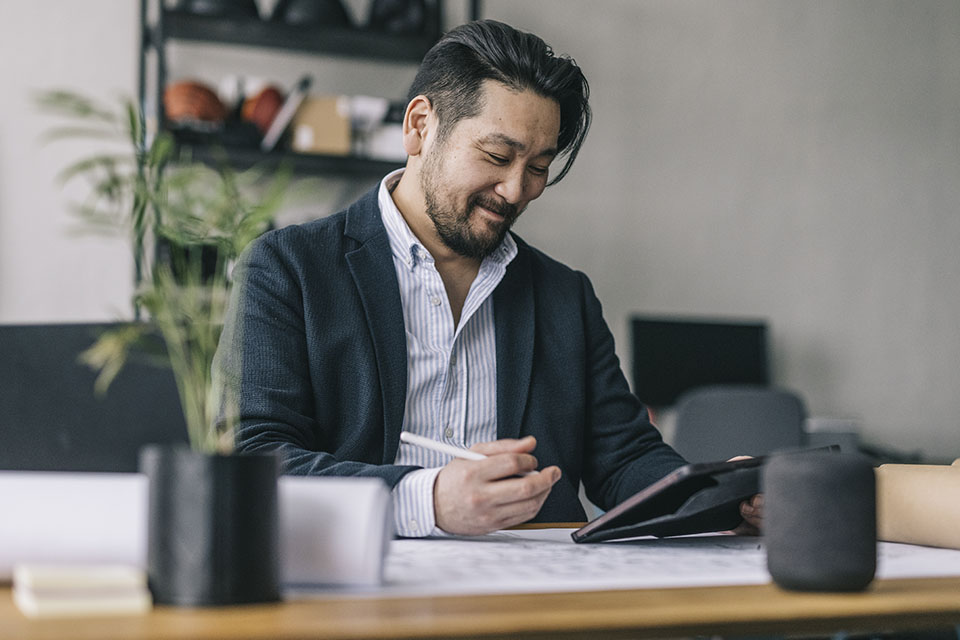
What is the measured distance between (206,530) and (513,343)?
1.08m

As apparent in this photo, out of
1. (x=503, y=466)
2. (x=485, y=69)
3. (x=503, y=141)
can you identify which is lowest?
(x=503, y=466)

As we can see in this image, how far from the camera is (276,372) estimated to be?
1402mm

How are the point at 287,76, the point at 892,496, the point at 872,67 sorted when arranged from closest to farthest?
the point at 892,496 < the point at 287,76 < the point at 872,67

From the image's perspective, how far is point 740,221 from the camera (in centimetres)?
401

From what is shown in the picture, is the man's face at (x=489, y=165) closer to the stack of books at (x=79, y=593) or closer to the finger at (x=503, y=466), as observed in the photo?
the finger at (x=503, y=466)

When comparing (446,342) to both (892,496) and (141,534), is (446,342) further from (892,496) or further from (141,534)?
(141,534)

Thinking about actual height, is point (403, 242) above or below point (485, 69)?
below

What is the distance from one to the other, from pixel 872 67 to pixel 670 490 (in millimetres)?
3790

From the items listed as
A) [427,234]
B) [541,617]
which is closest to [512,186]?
[427,234]

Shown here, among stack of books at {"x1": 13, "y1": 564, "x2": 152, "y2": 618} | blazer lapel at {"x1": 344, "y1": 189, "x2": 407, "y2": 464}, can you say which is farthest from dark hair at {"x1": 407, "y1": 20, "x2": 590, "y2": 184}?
stack of books at {"x1": 13, "y1": 564, "x2": 152, "y2": 618}

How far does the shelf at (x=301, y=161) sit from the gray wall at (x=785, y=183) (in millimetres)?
175

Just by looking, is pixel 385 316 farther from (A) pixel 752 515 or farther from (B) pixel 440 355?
(A) pixel 752 515

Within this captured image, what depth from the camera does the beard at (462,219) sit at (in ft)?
5.50

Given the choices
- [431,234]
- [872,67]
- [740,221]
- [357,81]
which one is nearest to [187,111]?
[357,81]
